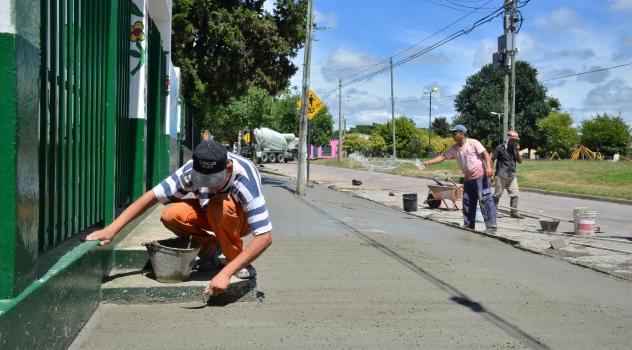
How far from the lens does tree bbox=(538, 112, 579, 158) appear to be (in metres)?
83.8

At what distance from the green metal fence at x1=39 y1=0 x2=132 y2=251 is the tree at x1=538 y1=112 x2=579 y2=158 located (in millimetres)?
80681

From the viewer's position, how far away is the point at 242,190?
15.7 feet

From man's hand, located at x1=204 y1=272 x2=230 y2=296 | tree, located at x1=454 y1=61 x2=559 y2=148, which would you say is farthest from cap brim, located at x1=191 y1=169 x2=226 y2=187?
tree, located at x1=454 y1=61 x2=559 y2=148

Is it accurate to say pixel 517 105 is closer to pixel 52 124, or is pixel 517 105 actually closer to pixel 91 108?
pixel 91 108

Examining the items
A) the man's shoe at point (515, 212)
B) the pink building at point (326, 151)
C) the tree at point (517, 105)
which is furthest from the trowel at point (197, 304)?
the pink building at point (326, 151)

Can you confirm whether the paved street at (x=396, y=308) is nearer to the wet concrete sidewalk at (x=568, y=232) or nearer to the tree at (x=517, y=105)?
the wet concrete sidewalk at (x=568, y=232)

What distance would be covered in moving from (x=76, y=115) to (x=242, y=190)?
132cm

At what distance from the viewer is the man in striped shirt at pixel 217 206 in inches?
175

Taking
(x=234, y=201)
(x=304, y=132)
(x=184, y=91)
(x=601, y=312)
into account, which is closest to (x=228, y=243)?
(x=234, y=201)

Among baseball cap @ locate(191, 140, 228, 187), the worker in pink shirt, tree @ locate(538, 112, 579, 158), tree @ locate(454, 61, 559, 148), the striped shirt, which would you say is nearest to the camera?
baseball cap @ locate(191, 140, 228, 187)

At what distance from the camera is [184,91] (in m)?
22.7

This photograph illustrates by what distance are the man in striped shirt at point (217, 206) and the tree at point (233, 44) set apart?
16.4 meters

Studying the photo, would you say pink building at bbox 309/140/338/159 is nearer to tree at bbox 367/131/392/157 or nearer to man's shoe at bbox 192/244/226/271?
tree at bbox 367/131/392/157

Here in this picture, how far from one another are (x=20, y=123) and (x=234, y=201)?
6.83ft
